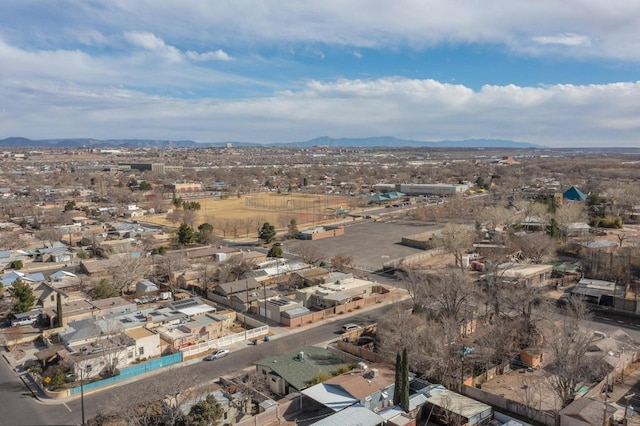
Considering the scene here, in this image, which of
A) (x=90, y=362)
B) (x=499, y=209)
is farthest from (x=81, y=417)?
(x=499, y=209)

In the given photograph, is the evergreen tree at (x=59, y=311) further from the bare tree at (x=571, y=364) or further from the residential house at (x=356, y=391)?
the bare tree at (x=571, y=364)

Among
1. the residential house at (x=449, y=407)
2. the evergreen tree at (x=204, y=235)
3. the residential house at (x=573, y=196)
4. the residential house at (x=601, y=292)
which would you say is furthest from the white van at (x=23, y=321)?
the residential house at (x=573, y=196)

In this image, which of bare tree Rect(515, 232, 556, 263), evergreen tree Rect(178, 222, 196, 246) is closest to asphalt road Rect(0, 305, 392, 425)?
bare tree Rect(515, 232, 556, 263)

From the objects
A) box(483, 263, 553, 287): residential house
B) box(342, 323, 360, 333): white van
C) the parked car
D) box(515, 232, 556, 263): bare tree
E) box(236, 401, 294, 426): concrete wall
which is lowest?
the parked car

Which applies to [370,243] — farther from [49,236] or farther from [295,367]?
[49,236]

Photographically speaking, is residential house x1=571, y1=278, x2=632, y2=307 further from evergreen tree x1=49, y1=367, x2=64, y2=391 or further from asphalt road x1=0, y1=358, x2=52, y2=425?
asphalt road x1=0, y1=358, x2=52, y2=425

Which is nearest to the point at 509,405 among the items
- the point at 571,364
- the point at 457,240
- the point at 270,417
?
the point at 571,364
